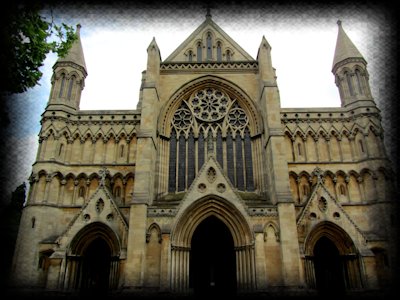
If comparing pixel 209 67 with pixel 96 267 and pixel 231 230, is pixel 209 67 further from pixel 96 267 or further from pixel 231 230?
pixel 96 267

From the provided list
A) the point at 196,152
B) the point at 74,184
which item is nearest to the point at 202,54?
the point at 196,152

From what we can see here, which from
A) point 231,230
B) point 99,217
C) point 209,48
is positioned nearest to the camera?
point 231,230

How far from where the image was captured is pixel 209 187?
1872 cm

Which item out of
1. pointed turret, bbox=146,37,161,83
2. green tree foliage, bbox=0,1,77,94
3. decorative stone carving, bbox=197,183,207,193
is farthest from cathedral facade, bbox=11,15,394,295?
green tree foliage, bbox=0,1,77,94

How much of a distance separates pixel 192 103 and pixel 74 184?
1041 centimetres

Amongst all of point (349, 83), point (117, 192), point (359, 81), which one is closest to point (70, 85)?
point (117, 192)

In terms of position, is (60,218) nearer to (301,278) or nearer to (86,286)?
(86,286)

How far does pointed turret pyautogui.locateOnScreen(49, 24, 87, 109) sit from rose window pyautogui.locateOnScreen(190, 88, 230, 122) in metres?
9.16

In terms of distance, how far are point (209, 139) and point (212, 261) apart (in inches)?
333

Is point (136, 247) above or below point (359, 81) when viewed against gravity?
below

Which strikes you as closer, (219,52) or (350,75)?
(350,75)

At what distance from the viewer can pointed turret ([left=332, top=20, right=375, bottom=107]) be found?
23.6 metres

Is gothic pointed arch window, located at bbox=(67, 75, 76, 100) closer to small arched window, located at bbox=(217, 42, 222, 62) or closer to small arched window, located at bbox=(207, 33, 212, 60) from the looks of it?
small arched window, located at bbox=(207, 33, 212, 60)

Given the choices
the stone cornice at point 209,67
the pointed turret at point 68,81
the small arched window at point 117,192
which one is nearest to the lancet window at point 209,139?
the stone cornice at point 209,67
